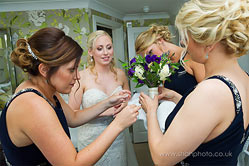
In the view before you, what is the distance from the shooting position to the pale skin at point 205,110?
1.97 feet

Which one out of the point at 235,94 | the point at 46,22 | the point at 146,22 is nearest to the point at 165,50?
the point at 235,94

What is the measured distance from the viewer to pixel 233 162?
29.6 inches

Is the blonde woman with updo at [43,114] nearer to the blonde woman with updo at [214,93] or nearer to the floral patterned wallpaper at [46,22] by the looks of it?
the blonde woman with updo at [214,93]

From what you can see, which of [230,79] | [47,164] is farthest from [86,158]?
[230,79]

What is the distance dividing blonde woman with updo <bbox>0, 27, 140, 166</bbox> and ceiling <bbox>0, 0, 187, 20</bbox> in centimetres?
232

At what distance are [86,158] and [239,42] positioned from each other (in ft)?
2.67

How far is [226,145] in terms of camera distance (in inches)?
26.7

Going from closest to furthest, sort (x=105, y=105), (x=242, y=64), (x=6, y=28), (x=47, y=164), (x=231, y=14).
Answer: (x=231, y=14) → (x=47, y=164) → (x=105, y=105) → (x=242, y=64) → (x=6, y=28)

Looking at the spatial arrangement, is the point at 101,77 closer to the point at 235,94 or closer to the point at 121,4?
the point at 235,94

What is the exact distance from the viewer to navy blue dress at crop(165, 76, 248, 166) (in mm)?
632

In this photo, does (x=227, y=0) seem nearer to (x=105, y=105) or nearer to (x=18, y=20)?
(x=105, y=105)

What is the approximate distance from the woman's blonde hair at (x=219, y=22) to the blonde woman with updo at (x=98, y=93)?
1134 millimetres

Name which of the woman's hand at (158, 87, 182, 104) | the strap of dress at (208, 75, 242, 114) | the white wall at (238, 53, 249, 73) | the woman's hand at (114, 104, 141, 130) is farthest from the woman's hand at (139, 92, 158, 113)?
the white wall at (238, 53, 249, 73)

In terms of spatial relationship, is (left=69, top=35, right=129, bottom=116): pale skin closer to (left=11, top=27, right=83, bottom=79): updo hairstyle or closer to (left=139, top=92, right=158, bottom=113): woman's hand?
(left=139, top=92, right=158, bottom=113): woman's hand
